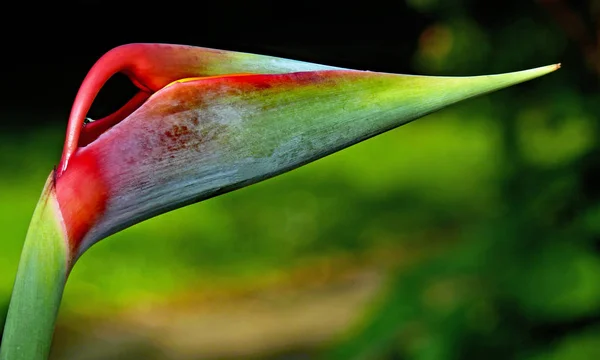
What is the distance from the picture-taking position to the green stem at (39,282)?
1.46 ft

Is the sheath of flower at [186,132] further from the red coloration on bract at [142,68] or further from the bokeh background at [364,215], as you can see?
the bokeh background at [364,215]

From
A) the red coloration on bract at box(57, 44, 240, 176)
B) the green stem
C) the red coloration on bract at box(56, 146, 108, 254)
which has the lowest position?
the green stem

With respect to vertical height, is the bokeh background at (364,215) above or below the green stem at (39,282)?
above

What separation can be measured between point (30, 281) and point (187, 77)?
0.13 meters

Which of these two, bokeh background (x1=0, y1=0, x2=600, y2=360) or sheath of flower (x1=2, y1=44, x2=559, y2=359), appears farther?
bokeh background (x1=0, y1=0, x2=600, y2=360)

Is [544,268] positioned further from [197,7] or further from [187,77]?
[197,7]

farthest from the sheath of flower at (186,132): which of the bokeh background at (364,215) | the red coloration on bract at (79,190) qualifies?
the bokeh background at (364,215)

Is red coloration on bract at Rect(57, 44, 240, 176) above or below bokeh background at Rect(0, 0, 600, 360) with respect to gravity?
below

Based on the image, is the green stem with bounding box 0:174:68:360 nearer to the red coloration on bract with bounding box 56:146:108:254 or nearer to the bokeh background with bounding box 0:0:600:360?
the red coloration on bract with bounding box 56:146:108:254

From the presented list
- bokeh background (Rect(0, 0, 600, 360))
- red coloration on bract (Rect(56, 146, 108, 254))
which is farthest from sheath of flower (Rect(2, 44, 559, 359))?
bokeh background (Rect(0, 0, 600, 360))

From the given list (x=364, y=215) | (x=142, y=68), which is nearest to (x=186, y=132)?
(x=142, y=68)

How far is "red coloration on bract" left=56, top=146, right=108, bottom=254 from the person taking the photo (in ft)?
1.45

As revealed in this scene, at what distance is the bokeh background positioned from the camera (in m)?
1.33

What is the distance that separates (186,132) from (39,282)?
0.11 m
